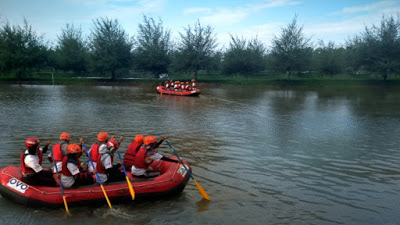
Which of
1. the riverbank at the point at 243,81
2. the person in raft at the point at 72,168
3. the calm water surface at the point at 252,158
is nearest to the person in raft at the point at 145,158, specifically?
the calm water surface at the point at 252,158

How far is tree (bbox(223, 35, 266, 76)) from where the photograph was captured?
185 ft

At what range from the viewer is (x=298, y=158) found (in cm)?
1329

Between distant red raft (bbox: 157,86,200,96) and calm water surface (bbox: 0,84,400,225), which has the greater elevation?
distant red raft (bbox: 157,86,200,96)

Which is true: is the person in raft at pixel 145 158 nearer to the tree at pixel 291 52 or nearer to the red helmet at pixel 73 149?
the red helmet at pixel 73 149

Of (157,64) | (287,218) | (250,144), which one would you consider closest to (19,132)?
(250,144)

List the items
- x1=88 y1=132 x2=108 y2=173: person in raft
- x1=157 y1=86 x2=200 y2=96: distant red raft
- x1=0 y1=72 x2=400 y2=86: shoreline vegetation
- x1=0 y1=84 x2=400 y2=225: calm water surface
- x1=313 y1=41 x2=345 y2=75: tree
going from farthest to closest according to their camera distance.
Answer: x1=313 y1=41 x2=345 y2=75: tree
x1=0 y1=72 x2=400 y2=86: shoreline vegetation
x1=157 y1=86 x2=200 y2=96: distant red raft
x1=88 y1=132 x2=108 y2=173: person in raft
x1=0 y1=84 x2=400 y2=225: calm water surface

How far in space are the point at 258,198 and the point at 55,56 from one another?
5772cm

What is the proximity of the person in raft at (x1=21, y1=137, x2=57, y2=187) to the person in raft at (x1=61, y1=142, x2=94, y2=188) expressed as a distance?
1.57 feet

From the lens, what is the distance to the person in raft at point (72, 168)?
321 inches

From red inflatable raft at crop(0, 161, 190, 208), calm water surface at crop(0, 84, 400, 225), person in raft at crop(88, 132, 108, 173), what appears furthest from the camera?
person in raft at crop(88, 132, 108, 173)

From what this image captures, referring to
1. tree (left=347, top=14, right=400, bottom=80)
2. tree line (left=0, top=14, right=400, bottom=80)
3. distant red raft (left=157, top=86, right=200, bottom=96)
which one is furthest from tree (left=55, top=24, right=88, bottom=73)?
tree (left=347, top=14, right=400, bottom=80)

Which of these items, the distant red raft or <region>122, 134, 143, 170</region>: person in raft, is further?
the distant red raft

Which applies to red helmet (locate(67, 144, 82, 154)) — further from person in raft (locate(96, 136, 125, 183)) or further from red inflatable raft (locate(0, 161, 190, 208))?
red inflatable raft (locate(0, 161, 190, 208))

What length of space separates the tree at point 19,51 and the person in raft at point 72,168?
49056 millimetres
